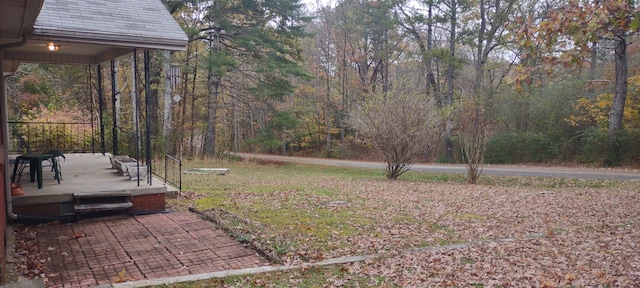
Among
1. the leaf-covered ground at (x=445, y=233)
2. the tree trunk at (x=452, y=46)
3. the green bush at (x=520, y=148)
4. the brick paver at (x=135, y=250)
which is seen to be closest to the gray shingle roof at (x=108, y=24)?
the brick paver at (x=135, y=250)

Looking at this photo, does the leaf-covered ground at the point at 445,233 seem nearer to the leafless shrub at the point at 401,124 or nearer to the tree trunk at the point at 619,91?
the leafless shrub at the point at 401,124

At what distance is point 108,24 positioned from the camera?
6.90 metres

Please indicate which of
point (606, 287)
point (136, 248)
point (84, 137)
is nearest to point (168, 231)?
point (136, 248)

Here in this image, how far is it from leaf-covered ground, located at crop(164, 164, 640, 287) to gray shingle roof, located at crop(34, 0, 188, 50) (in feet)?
9.78

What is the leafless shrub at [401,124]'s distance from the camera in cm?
1462

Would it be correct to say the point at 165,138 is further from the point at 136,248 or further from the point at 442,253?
the point at 442,253

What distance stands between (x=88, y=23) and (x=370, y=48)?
978 inches

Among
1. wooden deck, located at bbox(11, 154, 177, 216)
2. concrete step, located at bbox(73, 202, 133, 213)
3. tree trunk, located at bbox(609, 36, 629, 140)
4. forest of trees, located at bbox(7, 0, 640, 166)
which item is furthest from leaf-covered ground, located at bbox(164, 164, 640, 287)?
tree trunk, located at bbox(609, 36, 629, 140)

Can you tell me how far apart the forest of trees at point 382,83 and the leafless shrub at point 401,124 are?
23 cm

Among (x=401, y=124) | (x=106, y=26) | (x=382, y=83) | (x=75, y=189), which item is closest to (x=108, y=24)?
(x=106, y=26)

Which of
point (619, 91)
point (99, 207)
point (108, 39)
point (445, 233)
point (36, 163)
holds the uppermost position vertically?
point (619, 91)

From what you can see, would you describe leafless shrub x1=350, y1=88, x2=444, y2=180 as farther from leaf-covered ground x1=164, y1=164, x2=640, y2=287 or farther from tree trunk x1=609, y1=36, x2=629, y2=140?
tree trunk x1=609, y1=36, x2=629, y2=140

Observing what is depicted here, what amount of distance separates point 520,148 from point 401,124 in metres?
10.7

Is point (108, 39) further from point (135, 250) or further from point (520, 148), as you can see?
point (520, 148)
